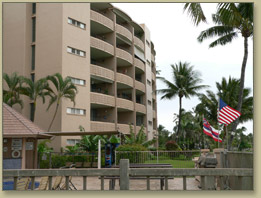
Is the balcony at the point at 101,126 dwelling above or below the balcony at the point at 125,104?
below

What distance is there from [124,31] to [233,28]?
20.0 m

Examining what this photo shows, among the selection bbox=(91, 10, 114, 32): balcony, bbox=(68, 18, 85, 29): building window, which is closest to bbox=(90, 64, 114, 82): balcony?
bbox=(68, 18, 85, 29): building window

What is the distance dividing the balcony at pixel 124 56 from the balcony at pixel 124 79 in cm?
182

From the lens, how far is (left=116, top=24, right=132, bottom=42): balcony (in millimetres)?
35500

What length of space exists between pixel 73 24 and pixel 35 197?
23.9m

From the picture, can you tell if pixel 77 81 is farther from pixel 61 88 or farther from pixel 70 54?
pixel 61 88

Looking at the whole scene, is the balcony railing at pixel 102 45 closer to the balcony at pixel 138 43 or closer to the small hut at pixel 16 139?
the balcony at pixel 138 43

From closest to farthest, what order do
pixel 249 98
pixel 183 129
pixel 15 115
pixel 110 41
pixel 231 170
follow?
Answer: pixel 231 170 → pixel 15 115 → pixel 110 41 → pixel 249 98 → pixel 183 129

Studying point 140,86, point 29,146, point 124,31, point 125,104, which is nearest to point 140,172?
point 29,146

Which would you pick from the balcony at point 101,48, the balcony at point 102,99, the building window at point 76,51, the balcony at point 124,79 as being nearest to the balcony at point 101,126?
the balcony at point 102,99

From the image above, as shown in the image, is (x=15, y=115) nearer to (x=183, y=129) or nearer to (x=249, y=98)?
(x=249, y=98)

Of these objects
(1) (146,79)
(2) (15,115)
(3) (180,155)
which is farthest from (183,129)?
(2) (15,115)

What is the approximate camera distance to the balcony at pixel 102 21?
31.5 m

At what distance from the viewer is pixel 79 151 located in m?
23.9
